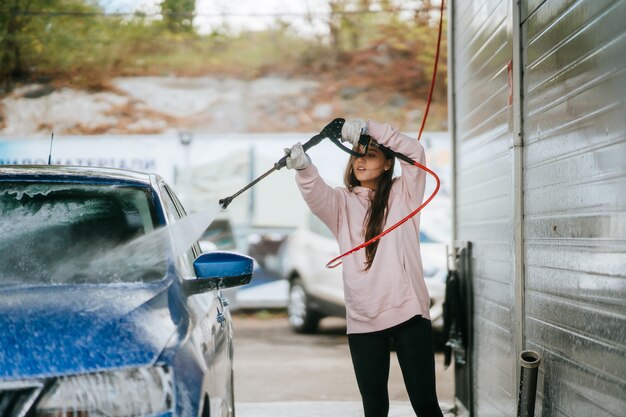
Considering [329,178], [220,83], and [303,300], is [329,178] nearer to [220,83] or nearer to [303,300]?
[303,300]

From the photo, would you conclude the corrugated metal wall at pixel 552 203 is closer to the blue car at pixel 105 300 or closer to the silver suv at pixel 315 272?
the blue car at pixel 105 300

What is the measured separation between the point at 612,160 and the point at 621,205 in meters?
0.20

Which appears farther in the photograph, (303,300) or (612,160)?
(303,300)

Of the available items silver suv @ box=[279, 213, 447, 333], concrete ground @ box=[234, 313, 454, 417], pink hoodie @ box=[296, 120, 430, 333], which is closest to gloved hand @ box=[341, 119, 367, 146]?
pink hoodie @ box=[296, 120, 430, 333]

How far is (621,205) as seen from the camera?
11.0 feet

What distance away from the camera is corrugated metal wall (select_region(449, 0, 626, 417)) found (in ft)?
11.4

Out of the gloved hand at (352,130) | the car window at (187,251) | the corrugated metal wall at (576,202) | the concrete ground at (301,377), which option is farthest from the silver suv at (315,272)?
the gloved hand at (352,130)

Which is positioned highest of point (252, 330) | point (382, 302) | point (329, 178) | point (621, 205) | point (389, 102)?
Answer: point (389, 102)

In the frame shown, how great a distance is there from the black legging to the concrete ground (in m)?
2.59

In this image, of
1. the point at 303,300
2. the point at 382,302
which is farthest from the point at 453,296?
the point at 303,300

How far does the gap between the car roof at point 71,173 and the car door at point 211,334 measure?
0.88 ft

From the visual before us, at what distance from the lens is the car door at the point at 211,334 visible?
359 centimetres

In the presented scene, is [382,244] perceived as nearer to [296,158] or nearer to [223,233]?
[296,158]

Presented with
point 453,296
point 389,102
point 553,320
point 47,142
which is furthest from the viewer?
point 389,102
